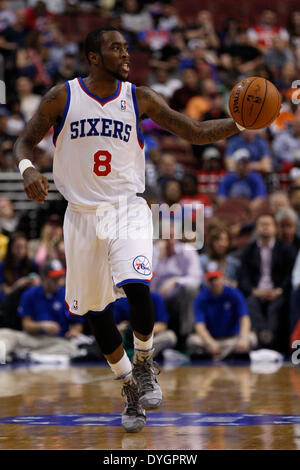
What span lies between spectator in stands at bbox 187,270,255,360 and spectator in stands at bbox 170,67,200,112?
5.32 meters

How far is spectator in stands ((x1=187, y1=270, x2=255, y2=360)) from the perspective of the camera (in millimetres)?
9297

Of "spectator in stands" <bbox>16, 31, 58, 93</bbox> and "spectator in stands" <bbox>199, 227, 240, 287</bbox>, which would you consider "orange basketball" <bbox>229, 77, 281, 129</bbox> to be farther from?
"spectator in stands" <bbox>16, 31, 58, 93</bbox>

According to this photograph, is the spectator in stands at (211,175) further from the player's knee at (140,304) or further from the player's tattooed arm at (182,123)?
the player's knee at (140,304)

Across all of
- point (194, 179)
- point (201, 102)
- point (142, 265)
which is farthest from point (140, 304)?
point (201, 102)

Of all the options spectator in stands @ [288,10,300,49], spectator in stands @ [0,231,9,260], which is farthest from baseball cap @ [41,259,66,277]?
spectator in stands @ [288,10,300,49]

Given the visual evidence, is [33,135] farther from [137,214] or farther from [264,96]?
[264,96]

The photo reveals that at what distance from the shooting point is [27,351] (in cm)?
984

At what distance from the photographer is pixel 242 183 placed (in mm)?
11625

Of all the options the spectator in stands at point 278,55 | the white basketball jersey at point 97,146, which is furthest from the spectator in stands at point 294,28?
the white basketball jersey at point 97,146

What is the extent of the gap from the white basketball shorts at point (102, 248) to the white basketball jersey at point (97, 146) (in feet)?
0.31

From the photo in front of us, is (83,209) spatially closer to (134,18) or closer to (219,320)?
(219,320)

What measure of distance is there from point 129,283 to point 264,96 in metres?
1.33
